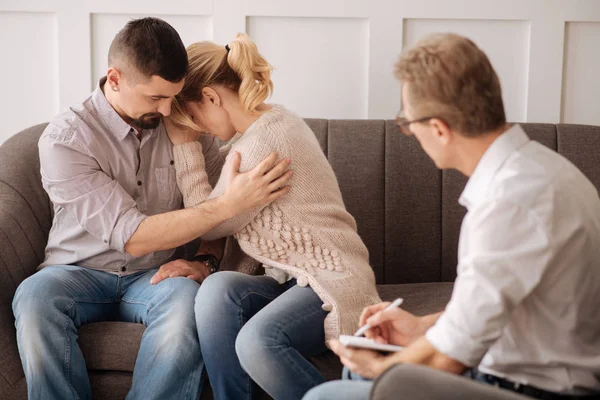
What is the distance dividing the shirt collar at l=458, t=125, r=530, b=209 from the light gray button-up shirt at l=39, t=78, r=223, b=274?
104 cm

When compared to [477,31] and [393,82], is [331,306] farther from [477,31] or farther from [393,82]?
[477,31]

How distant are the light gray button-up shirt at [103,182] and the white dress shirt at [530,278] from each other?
109 centimetres

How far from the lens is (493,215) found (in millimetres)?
1238

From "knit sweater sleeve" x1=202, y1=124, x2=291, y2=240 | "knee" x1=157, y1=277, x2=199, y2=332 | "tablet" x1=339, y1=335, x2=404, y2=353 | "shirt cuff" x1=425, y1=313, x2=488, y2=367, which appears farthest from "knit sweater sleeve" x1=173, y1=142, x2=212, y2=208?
"shirt cuff" x1=425, y1=313, x2=488, y2=367

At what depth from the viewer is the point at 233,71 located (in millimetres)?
2072

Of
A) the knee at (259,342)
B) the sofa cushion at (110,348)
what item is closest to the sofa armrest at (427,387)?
the knee at (259,342)

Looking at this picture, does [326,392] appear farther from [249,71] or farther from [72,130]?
[72,130]

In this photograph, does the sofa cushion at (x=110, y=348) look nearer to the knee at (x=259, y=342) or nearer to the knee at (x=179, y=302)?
the knee at (x=179, y=302)

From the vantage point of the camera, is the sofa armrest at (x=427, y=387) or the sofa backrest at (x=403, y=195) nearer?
the sofa armrest at (x=427, y=387)

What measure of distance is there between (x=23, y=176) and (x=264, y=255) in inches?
34.0

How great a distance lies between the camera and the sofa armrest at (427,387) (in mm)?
1149

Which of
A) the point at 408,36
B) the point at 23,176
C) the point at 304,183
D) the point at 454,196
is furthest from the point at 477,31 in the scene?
the point at 23,176

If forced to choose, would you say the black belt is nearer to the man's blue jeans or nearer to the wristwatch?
the man's blue jeans

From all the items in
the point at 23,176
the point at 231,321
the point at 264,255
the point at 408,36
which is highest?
the point at 408,36
